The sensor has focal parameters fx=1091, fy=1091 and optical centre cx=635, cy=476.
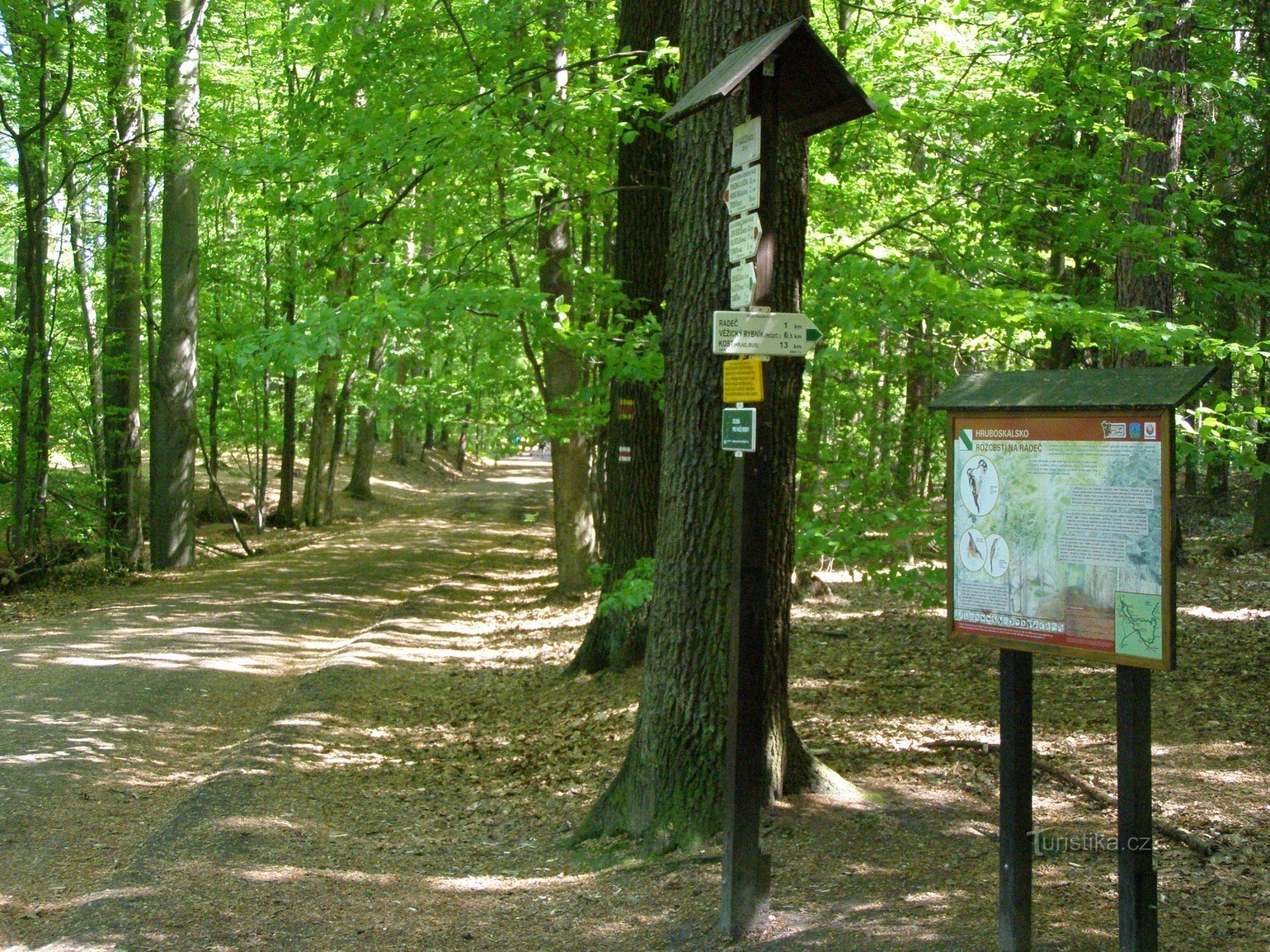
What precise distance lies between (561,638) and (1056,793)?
823 cm

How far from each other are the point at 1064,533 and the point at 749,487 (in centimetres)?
130

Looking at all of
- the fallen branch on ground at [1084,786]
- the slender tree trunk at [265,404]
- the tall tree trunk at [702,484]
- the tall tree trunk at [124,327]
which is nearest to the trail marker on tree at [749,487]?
the tall tree trunk at [702,484]

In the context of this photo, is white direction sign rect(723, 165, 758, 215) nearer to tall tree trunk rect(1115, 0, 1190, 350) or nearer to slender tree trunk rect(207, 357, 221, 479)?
tall tree trunk rect(1115, 0, 1190, 350)

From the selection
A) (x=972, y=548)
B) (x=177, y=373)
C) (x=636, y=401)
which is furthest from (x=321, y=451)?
(x=972, y=548)

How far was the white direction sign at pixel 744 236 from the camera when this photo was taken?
4.50 m

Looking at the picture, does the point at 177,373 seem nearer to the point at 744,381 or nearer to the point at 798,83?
the point at 798,83

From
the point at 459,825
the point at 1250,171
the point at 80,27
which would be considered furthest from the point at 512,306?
the point at 80,27

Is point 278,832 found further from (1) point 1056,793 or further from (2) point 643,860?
(1) point 1056,793

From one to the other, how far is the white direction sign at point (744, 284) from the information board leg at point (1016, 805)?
1718 millimetres

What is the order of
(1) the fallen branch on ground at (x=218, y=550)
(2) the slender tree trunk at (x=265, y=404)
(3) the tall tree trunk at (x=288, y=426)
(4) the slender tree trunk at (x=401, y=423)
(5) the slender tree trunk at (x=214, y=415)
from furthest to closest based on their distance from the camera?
(4) the slender tree trunk at (x=401, y=423), (5) the slender tree trunk at (x=214, y=415), (2) the slender tree trunk at (x=265, y=404), (1) the fallen branch on ground at (x=218, y=550), (3) the tall tree trunk at (x=288, y=426)

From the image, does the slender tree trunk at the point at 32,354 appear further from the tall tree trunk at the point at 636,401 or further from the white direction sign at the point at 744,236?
the white direction sign at the point at 744,236

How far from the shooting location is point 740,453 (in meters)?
4.51

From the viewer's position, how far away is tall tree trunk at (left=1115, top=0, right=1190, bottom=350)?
9.45 meters

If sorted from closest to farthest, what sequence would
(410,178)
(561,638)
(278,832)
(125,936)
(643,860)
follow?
(125,936) → (643,860) → (278,832) → (410,178) → (561,638)
